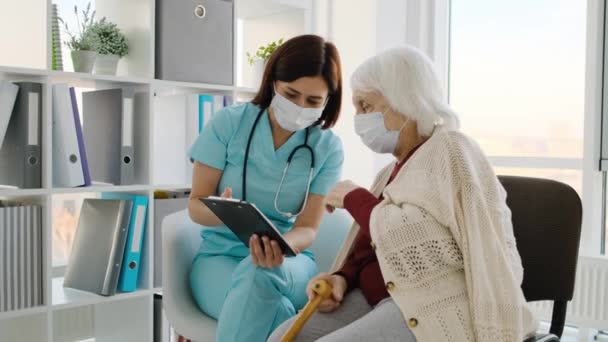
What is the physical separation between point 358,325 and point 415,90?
0.51 metres

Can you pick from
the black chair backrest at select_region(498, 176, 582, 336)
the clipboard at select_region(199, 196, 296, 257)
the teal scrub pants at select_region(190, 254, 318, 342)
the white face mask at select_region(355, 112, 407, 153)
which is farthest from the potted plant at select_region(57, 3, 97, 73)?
the black chair backrest at select_region(498, 176, 582, 336)

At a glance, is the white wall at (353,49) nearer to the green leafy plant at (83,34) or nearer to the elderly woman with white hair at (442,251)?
the green leafy plant at (83,34)

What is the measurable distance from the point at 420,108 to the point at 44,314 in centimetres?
145

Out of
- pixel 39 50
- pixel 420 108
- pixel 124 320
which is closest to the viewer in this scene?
pixel 420 108

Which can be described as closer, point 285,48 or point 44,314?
point 285,48

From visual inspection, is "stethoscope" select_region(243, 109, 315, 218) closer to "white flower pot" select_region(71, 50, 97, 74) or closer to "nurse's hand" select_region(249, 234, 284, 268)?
"nurse's hand" select_region(249, 234, 284, 268)

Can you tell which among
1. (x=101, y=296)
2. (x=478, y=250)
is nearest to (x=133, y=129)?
(x=101, y=296)

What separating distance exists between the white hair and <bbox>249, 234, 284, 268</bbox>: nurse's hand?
406 mm

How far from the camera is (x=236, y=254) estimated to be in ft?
5.55

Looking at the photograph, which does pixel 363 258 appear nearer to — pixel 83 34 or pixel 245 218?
pixel 245 218

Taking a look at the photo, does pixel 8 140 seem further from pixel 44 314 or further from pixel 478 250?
pixel 478 250

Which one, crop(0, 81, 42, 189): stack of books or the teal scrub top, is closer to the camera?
the teal scrub top

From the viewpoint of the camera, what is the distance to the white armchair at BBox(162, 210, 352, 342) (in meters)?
1.57

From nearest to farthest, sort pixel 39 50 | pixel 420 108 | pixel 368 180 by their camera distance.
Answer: pixel 420 108 < pixel 39 50 < pixel 368 180
